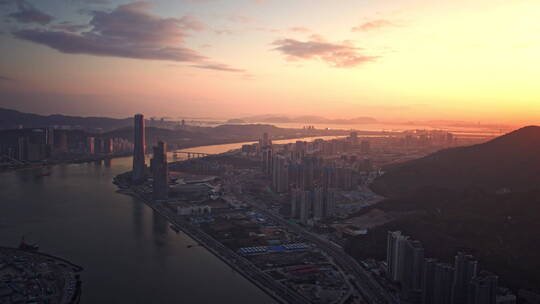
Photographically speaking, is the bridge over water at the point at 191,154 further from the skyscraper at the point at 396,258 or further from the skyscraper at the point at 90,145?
the skyscraper at the point at 396,258

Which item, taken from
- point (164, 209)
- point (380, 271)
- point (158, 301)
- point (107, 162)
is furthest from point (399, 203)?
point (107, 162)

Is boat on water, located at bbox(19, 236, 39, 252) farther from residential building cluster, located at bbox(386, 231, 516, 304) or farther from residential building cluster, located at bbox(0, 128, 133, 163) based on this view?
residential building cluster, located at bbox(0, 128, 133, 163)

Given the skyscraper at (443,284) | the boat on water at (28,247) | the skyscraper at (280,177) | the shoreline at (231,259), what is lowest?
the shoreline at (231,259)

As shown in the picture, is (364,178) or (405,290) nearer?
(405,290)

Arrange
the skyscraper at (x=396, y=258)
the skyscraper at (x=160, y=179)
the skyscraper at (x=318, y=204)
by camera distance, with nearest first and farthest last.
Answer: the skyscraper at (x=396, y=258), the skyscraper at (x=318, y=204), the skyscraper at (x=160, y=179)

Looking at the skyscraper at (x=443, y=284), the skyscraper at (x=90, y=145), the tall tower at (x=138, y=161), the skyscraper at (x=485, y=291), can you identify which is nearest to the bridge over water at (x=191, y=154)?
the skyscraper at (x=90, y=145)

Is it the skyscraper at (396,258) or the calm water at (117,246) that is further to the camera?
the skyscraper at (396,258)

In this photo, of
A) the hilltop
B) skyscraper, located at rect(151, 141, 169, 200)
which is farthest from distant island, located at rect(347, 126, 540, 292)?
skyscraper, located at rect(151, 141, 169, 200)

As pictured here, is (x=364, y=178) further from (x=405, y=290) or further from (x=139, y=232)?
(x=405, y=290)
